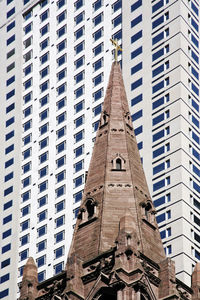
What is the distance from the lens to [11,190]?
141 m

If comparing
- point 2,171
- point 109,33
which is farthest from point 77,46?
point 2,171

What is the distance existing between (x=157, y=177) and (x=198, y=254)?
29.1 feet

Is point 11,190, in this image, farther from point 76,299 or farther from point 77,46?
point 76,299

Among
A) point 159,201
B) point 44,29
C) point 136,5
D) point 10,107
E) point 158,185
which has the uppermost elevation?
point 44,29

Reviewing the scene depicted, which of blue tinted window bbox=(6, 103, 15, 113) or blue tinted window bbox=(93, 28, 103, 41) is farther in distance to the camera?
blue tinted window bbox=(6, 103, 15, 113)

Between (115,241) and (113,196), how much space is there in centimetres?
530

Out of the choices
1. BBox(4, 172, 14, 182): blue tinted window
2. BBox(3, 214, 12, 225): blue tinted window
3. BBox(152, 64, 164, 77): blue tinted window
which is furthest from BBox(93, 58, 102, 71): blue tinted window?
BBox(3, 214, 12, 225): blue tinted window

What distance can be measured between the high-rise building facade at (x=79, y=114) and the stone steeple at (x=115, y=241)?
28236 millimetres

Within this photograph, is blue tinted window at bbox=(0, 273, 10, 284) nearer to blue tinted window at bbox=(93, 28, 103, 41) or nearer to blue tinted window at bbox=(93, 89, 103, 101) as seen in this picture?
blue tinted window at bbox=(93, 89, 103, 101)

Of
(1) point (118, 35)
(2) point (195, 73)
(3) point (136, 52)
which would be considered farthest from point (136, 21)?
(2) point (195, 73)

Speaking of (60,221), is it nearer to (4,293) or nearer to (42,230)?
(42,230)

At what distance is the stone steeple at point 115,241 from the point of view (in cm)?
7894

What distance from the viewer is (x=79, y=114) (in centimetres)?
13600

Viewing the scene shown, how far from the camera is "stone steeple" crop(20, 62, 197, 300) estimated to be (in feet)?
259
